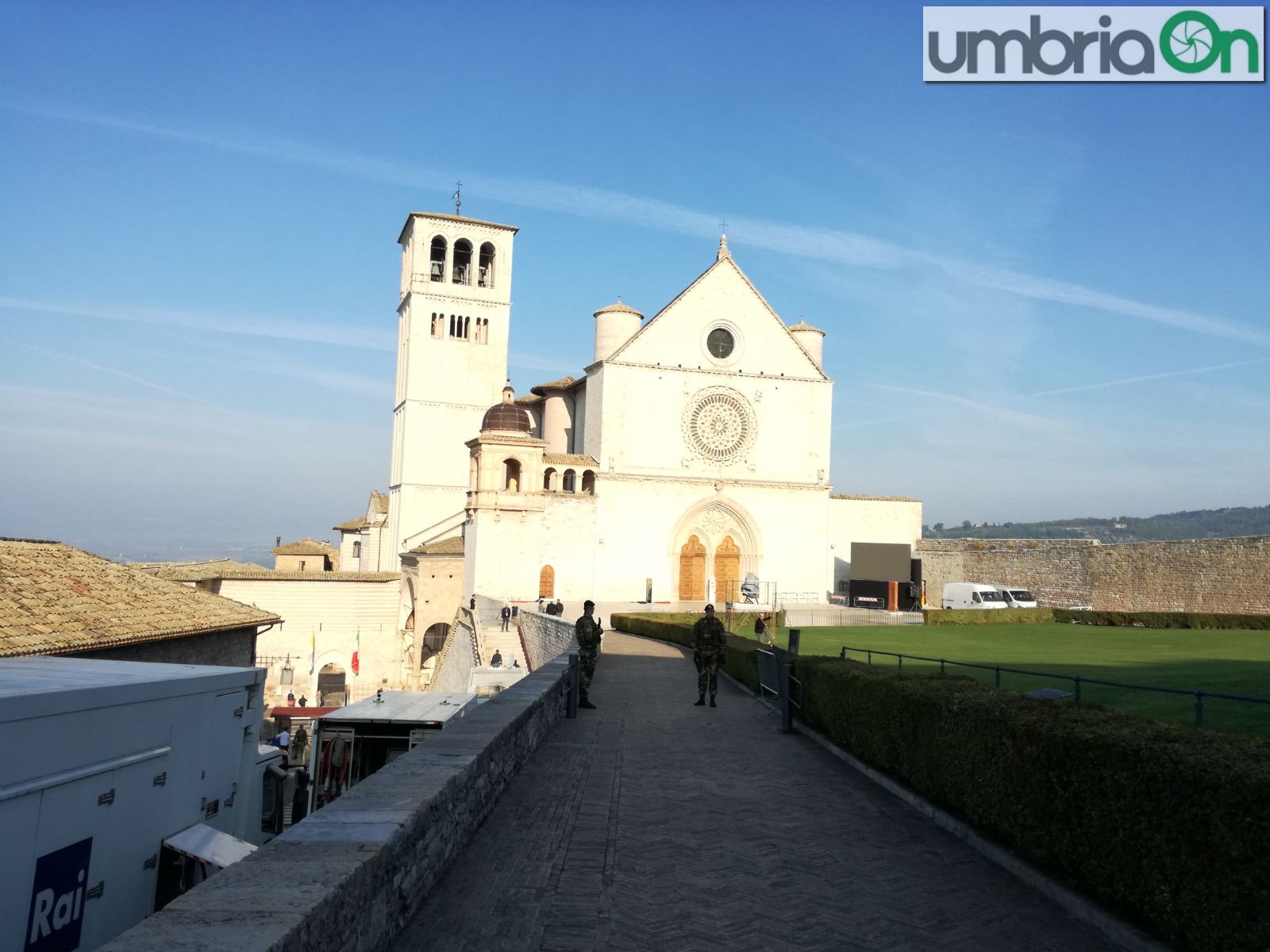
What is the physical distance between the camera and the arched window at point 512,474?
43.4 meters

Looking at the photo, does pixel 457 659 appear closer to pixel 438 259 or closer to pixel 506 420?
pixel 506 420

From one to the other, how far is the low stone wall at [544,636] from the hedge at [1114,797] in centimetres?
1444

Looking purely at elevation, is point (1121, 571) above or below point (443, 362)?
below

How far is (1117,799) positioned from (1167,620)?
3239 cm

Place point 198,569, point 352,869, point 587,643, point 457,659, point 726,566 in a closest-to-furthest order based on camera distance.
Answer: point 352,869 → point 587,643 → point 457,659 → point 726,566 → point 198,569

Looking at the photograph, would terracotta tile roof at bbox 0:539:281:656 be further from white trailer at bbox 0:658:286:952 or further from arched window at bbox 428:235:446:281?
→ arched window at bbox 428:235:446:281

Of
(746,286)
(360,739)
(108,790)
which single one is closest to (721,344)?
(746,286)

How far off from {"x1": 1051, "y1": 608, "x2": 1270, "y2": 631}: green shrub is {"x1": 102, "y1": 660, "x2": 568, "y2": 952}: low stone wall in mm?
30822

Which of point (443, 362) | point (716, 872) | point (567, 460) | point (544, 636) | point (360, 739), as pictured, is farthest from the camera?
point (443, 362)

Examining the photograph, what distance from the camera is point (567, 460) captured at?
146 ft

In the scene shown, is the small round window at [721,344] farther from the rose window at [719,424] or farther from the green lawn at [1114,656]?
the green lawn at [1114,656]

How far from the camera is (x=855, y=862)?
7.55 meters

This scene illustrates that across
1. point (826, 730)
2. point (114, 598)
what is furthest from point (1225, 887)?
point (114, 598)

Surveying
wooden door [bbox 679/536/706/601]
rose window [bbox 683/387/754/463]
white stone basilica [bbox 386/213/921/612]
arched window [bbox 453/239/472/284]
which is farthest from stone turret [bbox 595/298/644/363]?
arched window [bbox 453/239/472/284]
